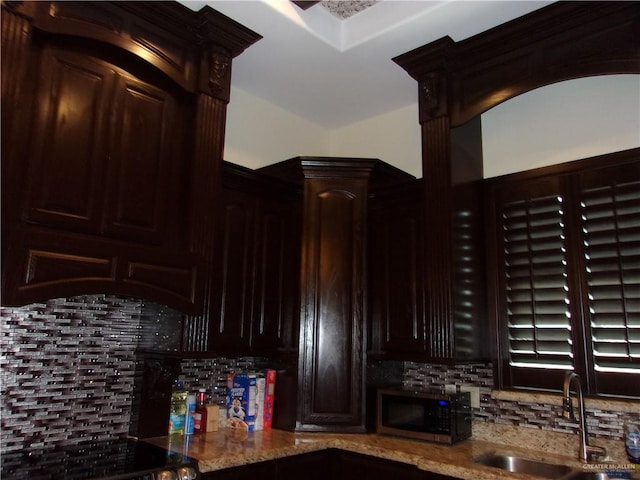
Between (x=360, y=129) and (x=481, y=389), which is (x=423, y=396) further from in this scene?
(x=360, y=129)

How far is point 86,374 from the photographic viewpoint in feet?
7.35

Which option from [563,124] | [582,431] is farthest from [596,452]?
[563,124]

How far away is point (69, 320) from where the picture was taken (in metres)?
2.21

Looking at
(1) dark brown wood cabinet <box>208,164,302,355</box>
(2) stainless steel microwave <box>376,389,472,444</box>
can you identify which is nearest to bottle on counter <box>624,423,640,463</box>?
(2) stainless steel microwave <box>376,389,472,444</box>

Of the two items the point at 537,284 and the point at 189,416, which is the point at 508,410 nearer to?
the point at 537,284

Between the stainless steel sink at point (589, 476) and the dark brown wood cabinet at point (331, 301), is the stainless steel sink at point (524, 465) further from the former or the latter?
the dark brown wood cabinet at point (331, 301)

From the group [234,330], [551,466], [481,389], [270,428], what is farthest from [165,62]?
[551,466]

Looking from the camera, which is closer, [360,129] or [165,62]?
[165,62]

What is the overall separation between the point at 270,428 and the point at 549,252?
1.73m

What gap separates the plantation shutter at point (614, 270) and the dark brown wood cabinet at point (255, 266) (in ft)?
4.95

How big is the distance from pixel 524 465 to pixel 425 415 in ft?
1.58

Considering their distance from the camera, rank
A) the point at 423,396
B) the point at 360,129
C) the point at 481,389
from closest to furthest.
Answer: the point at 423,396, the point at 481,389, the point at 360,129

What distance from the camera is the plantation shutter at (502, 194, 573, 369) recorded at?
240cm

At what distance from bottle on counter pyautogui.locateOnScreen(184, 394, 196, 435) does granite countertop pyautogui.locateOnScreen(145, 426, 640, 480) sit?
0.05 meters
